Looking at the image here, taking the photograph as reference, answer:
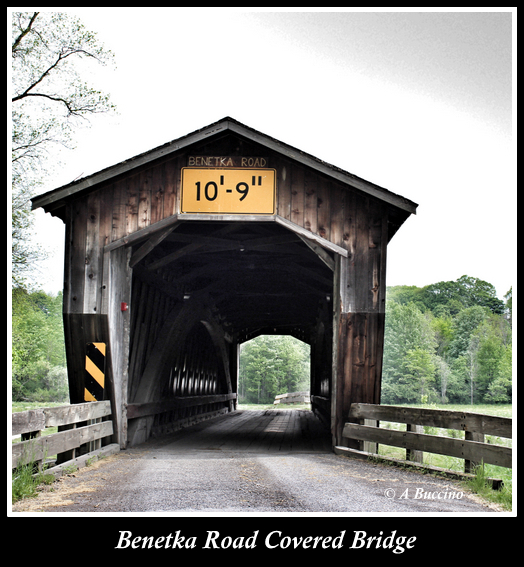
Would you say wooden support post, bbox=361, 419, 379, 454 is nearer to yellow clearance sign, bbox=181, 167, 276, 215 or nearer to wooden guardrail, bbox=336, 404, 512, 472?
wooden guardrail, bbox=336, 404, 512, 472

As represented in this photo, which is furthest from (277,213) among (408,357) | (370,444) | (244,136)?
(408,357)

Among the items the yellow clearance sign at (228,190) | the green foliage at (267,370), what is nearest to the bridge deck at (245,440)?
the yellow clearance sign at (228,190)

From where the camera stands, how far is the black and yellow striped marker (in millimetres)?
6961

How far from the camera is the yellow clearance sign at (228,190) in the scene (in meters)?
7.46

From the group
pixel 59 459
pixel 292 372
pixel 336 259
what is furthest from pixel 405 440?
pixel 292 372

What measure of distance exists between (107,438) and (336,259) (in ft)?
12.7

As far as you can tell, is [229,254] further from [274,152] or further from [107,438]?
[107,438]

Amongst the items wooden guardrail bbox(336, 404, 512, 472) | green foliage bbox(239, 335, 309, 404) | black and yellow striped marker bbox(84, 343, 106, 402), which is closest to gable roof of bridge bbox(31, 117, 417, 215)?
black and yellow striped marker bbox(84, 343, 106, 402)

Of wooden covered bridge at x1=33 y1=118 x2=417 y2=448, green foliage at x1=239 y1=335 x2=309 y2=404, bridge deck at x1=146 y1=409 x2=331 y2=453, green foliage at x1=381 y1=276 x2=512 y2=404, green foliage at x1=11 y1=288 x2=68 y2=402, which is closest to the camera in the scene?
wooden covered bridge at x1=33 y1=118 x2=417 y2=448

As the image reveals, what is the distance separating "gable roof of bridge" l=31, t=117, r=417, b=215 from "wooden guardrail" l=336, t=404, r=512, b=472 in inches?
107

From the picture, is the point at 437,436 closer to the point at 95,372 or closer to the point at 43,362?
the point at 95,372

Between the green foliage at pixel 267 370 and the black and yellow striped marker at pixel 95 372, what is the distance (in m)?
53.5

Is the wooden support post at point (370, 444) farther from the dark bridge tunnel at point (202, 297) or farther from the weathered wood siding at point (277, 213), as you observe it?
the dark bridge tunnel at point (202, 297)

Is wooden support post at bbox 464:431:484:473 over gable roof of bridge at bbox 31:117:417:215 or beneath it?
beneath
